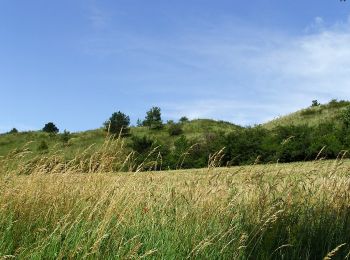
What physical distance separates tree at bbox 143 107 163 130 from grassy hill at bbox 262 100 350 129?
1183 cm

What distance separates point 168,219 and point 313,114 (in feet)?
133

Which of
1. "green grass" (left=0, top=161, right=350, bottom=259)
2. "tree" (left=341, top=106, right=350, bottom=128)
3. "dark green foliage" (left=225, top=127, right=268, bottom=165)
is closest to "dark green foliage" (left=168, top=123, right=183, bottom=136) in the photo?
"dark green foliage" (left=225, top=127, right=268, bottom=165)

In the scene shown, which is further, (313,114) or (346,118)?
(313,114)

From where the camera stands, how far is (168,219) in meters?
5.66

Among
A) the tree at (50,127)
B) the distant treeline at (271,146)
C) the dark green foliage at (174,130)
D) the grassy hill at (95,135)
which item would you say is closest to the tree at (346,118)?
the distant treeline at (271,146)

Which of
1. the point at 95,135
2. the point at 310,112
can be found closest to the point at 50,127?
the point at 95,135

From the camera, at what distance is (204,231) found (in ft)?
17.0

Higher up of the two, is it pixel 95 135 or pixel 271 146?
pixel 95 135

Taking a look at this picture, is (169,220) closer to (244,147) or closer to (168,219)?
(168,219)

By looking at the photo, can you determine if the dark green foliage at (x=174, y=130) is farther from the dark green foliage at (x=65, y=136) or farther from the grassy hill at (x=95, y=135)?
the dark green foliage at (x=65, y=136)

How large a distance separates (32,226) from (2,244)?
0.72m

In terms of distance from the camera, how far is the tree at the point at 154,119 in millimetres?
51094

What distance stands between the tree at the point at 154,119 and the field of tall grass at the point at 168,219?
4382 centimetres

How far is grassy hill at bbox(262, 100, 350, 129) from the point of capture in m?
40.6
